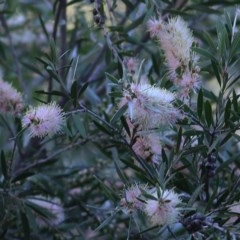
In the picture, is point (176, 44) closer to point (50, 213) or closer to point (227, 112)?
point (227, 112)

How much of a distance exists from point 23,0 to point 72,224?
2.85 feet

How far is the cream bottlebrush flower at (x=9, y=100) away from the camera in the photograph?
3.21ft

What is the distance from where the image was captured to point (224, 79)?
0.86 meters

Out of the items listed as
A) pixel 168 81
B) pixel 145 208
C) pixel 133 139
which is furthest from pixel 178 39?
pixel 145 208

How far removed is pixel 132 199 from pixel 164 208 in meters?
0.09

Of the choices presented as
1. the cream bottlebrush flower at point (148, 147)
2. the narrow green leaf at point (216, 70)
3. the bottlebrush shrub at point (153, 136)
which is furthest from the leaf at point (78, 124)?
the narrow green leaf at point (216, 70)

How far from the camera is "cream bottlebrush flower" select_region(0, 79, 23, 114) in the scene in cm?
98

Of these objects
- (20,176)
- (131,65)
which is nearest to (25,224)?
(20,176)

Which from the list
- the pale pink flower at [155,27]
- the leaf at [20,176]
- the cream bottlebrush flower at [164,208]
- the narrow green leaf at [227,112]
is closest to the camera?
the cream bottlebrush flower at [164,208]

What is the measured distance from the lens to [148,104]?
0.74 meters

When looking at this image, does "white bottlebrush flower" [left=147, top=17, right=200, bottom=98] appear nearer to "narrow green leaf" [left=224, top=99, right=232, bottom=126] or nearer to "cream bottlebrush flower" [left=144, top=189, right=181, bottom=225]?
"narrow green leaf" [left=224, top=99, right=232, bottom=126]

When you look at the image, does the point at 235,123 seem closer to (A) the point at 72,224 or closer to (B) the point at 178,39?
(B) the point at 178,39

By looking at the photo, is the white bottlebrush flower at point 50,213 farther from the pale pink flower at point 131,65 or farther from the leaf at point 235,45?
the leaf at point 235,45

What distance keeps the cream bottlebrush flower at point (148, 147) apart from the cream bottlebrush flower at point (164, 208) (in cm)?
14
